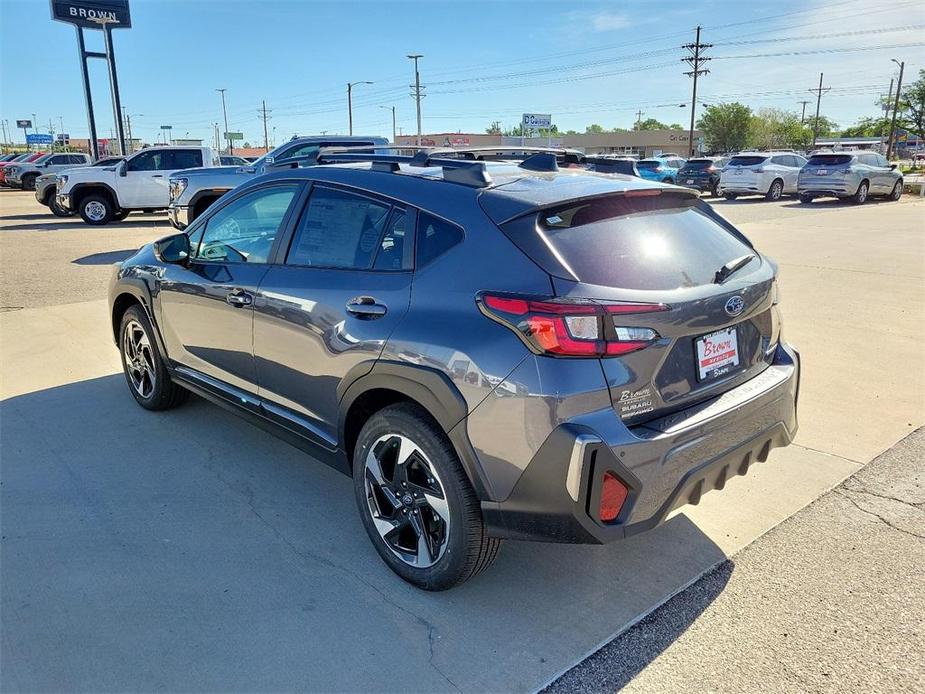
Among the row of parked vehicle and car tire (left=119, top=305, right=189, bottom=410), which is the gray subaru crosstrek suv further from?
the row of parked vehicle

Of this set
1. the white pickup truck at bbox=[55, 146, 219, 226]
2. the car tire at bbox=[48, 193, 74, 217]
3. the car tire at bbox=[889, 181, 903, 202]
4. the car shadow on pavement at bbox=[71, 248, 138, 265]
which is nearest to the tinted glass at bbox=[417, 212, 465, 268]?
the car shadow on pavement at bbox=[71, 248, 138, 265]

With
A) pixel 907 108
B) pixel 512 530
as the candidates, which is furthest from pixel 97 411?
pixel 907 108

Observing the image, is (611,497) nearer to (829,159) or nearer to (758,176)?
(829,159)

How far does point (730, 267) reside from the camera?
2.94m

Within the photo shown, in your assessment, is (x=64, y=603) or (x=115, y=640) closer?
(x=115, y=640)

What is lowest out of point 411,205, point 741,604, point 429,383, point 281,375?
point 741,604

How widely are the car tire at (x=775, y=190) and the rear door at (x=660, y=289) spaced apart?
24.6m

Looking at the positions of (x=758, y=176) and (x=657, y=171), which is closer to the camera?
(x=758, y=176)

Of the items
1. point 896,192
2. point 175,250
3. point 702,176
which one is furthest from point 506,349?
point 896,192

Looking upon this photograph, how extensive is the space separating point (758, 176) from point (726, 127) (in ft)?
242

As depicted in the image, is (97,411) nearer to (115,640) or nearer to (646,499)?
(115,640)

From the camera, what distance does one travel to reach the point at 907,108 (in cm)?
7294

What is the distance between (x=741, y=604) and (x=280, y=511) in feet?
7.19

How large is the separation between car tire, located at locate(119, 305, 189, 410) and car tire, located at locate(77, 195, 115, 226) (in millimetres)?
14787
